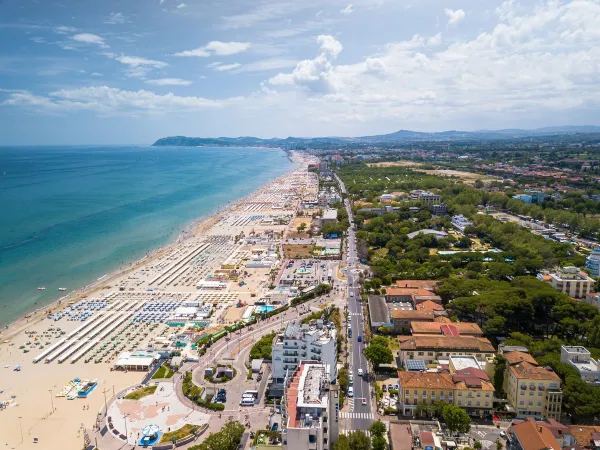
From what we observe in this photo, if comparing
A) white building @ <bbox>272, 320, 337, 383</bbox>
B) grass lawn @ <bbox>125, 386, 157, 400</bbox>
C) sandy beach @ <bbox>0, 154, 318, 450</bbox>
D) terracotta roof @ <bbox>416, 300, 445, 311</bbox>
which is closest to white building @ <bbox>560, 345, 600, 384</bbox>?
terracotta roof @ <bbox>416, 300, 445, 311</bbox>

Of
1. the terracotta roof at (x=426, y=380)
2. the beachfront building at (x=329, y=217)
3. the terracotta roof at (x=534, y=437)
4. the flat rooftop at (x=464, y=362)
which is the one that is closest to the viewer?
the terracotta roof at (x=534, y=437)

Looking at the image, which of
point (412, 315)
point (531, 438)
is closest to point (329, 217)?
point (412, 315)

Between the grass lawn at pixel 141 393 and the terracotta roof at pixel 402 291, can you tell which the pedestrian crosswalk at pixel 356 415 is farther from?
the terracotta roof at pixel 402 291

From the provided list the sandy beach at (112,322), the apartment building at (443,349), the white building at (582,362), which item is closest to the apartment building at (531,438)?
the white building at (582,362)

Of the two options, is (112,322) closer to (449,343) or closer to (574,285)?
(449,343)

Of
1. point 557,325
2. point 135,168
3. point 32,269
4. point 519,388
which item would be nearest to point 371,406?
point 519,388

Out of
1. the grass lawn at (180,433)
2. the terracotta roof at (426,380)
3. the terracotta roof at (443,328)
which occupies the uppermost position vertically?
the terracotta roof at (426,380)

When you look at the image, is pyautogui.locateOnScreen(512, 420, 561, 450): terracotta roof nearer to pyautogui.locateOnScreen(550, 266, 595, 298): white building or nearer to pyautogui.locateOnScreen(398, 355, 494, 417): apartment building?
pyautogui.locateOnScreen(398, 355, 494, 417): apartment building
